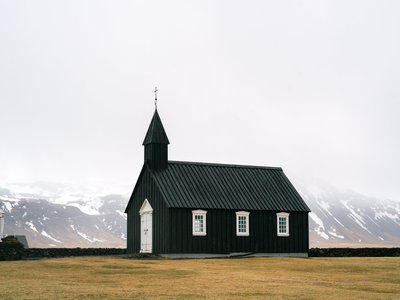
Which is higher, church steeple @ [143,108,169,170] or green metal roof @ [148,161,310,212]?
church steeple @ [143,108,169,170]

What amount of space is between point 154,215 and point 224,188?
600 centimetres

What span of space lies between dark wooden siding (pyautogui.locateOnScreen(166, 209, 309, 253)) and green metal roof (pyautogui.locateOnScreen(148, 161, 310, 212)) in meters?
0.69

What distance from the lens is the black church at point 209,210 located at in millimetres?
51250

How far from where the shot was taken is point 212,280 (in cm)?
3200

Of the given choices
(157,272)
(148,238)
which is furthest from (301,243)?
(157,272)

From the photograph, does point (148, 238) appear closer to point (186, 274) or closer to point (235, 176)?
point (235, 176)

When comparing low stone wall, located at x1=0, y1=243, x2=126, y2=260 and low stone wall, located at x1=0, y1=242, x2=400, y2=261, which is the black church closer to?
low stone wall, located at x1=0, y1=242, x2=400, y2=261

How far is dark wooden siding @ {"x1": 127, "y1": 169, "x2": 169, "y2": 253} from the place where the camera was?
51.3 m

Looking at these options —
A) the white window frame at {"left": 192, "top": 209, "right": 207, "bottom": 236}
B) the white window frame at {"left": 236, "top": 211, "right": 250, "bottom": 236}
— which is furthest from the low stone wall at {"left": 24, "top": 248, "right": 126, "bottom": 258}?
the white window frame at {"left": 236, "top": 211, "right": 250, "bottom": 236}

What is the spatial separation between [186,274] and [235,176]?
22.1 metres

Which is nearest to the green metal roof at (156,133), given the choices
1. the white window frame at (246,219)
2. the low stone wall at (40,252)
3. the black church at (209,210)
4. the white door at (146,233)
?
the black church at (209,210)

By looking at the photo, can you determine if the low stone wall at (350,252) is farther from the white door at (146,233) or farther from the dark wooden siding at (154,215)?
the dark wooden siding at (154,215)

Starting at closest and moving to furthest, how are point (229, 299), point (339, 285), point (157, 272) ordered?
point (229, 299), point (339, 285), point (157, 272)

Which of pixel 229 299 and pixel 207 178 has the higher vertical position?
pixel 207 178
